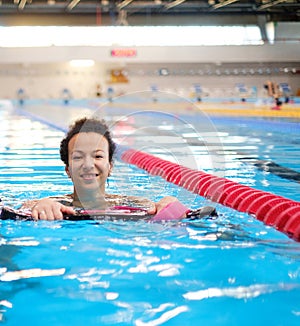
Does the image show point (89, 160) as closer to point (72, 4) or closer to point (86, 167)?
point (86, 167)

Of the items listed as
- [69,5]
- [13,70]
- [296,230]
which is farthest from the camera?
[13,70]

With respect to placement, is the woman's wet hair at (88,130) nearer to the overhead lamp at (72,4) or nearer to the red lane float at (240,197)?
the red lane float at (240,197)

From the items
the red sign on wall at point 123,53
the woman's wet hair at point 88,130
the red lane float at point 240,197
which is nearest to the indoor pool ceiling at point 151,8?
the red sign on wall at point 123,53

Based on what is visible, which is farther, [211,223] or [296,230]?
[211,223]

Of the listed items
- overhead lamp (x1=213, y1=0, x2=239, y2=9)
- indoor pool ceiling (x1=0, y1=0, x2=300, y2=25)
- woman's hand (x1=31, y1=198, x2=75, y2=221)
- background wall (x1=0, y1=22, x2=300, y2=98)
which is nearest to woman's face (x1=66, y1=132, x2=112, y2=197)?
woman's hand (x1=31, y1=198, x2=75, y2=221)

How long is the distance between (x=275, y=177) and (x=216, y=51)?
994 inches

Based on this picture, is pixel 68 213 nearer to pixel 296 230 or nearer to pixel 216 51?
pixel 296 230

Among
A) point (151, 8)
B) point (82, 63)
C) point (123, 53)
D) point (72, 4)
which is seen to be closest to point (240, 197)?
point (72, 4)

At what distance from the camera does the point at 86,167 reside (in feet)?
9.55

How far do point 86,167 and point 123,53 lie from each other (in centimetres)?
2655

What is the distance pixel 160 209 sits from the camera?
3182 mm

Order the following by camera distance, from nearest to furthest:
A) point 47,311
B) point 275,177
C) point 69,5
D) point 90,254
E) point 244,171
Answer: point 47,311
point 90,254
point 275,177
point 244,171
point 69,5

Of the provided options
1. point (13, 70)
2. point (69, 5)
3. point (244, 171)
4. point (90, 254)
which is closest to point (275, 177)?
point (244, 171)

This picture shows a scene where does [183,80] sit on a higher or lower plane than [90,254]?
higher
